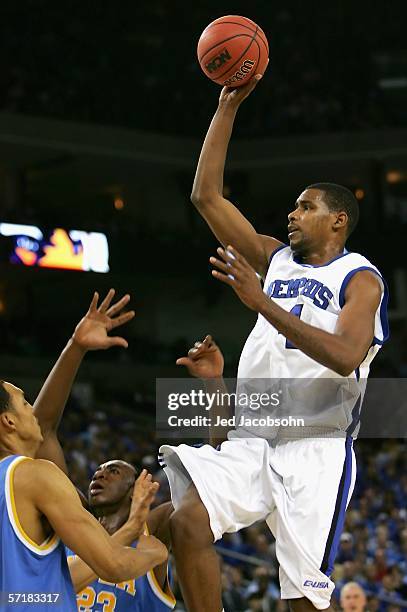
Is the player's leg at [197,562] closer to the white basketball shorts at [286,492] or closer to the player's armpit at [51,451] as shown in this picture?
the white basketball shorts at [286,492]

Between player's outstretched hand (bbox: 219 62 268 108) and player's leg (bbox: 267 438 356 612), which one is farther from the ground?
player's outstretched hand (bbox: 219 62 268 108)

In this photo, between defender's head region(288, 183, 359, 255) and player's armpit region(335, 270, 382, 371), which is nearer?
player's armpit region(335, 270, 382, 371)

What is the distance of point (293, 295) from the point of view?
15.0 feet

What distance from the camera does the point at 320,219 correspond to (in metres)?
4.70

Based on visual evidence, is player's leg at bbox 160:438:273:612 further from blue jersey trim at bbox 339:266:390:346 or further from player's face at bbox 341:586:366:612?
player's face at bbox 341:586:366:612

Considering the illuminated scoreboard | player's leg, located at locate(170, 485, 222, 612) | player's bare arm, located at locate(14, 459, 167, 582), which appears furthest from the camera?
the illuminated scoreboard

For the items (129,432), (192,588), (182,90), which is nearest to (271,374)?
(192,588)

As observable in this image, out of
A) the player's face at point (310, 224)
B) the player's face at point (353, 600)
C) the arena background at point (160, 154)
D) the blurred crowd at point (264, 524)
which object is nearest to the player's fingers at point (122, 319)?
the player's face at point (310, 224)

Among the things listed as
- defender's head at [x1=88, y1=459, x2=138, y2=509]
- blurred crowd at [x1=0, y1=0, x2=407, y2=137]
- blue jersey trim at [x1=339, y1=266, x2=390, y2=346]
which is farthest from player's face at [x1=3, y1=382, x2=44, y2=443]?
blurred crowd at [x1=0, y1=0, x2=407, y2=137]

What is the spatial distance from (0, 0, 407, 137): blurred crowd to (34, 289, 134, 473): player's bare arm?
16.6 metres

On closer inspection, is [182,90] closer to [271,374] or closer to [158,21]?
[158,21]

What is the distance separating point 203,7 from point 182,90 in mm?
2771

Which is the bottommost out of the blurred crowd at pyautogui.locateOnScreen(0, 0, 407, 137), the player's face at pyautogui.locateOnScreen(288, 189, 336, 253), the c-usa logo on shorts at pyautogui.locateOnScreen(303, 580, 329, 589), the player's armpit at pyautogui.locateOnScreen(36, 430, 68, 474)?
the c-usa logo on shorts at pyautogui.locateOnScreen(303, 580, 329, 589)

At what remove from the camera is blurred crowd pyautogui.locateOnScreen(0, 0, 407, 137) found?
21.8 metres
